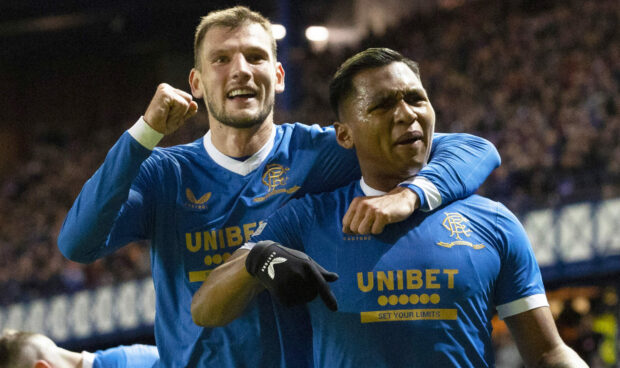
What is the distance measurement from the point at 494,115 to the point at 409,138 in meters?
9.18

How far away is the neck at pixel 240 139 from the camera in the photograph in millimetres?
2891

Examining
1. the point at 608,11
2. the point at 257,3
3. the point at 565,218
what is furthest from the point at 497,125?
the point at 257,3

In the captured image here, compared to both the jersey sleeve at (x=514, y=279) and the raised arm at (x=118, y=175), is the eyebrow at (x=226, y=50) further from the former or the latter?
the jersey sleeve at (x=514, y=279)

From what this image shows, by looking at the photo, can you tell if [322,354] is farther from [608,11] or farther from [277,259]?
[608,11]

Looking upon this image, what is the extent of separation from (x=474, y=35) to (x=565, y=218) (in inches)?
223

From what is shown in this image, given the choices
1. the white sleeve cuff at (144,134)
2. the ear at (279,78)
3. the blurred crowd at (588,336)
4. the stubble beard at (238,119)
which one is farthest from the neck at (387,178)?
the blurred crowd at (588,336)

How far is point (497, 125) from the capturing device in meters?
10.9

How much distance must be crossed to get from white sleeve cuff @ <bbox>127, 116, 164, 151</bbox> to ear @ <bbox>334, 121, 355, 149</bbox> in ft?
1.96

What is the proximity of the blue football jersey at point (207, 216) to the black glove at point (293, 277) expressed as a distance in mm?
570

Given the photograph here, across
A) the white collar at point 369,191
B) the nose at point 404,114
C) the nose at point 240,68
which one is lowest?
the white collar at point 369,191

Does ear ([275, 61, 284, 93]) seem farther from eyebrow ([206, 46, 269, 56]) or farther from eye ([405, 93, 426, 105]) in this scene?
eye ([405, 93, 426, 105])

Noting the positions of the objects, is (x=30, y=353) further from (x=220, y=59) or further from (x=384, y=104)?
(x=384, y=104)

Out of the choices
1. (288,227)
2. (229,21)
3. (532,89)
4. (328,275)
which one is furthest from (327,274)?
(532,89)

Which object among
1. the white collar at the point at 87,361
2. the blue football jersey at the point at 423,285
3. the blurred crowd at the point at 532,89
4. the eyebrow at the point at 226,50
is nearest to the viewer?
the blue football jersey at the point at 423,285
